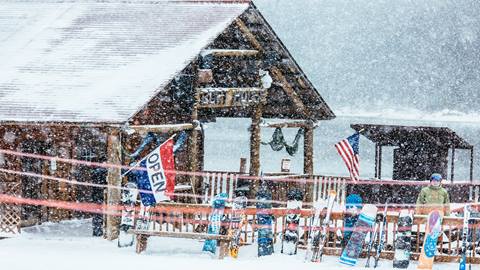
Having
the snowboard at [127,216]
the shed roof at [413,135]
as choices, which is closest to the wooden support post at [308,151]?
the shed roof at [413,135]

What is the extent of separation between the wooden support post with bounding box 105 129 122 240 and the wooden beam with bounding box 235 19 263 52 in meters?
5.55

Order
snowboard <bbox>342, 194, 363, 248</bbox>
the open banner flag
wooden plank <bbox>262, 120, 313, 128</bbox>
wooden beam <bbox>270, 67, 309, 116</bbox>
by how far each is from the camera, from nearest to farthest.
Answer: snowboard <bbox>342, 194, 363, 248</bbox>, the open banner flag, wooden beam <bbox>270, 67, 309, 116</bbox>, wooden plank <bbox>262, 120, 313, 128</bbox>

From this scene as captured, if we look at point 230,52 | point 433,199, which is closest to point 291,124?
point 230,52

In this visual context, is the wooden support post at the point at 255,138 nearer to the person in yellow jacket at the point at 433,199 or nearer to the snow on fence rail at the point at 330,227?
the snow on fence rail at the point at 330,227

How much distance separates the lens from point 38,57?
24.7 meters

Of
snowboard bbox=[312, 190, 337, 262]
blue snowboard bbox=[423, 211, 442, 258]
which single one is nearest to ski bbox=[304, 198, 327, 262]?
snowboard bbox=[312, 190, 337, 262]

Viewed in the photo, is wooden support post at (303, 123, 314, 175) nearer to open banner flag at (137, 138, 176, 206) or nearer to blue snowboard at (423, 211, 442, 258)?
open banner flag at (137, 138, 176, 206)

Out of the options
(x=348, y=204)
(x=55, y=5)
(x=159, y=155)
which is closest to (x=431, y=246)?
(x=348, y=204)

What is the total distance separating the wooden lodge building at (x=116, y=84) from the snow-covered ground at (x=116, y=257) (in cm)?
120

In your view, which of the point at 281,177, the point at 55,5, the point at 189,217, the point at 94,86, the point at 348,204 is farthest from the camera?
the point at 55,5

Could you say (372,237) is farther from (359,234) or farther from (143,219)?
(143,219)

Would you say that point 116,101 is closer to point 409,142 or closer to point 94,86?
point 94,86

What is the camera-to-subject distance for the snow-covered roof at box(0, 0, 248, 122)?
71.9 ft

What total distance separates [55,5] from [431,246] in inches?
561
